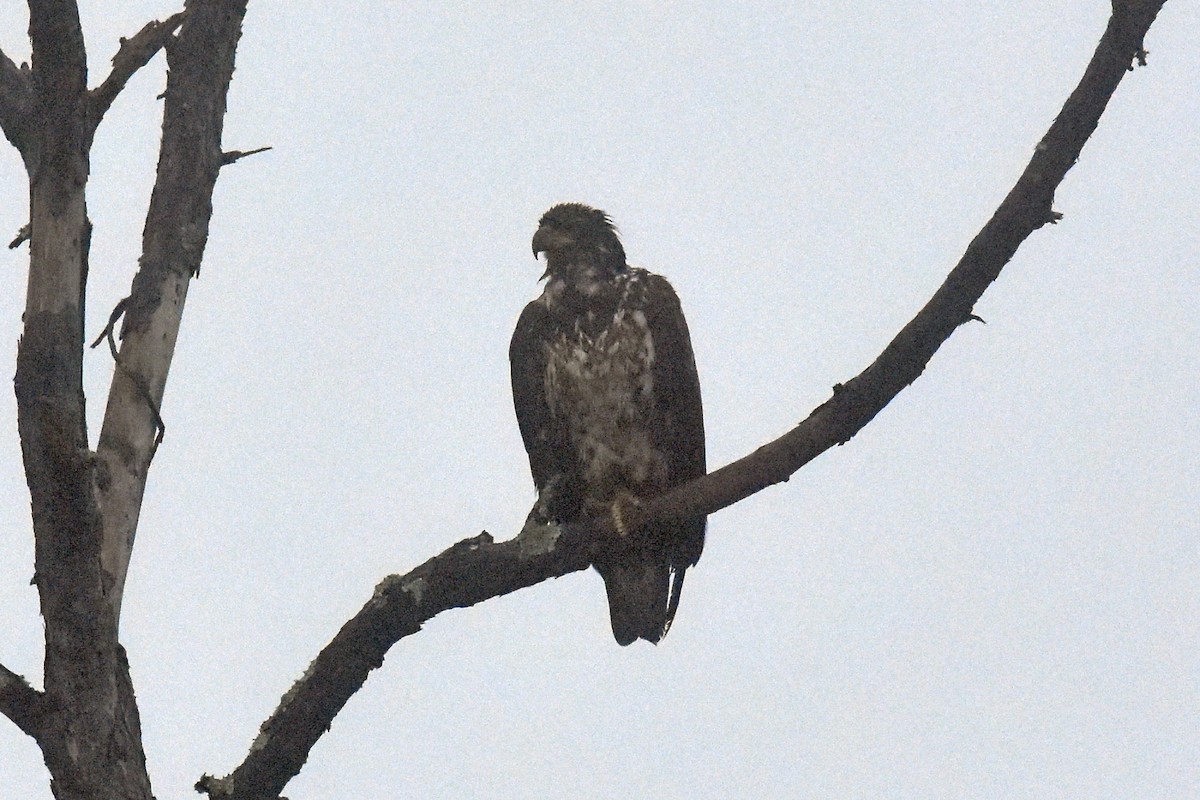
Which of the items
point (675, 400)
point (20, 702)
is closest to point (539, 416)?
point (675, 400)

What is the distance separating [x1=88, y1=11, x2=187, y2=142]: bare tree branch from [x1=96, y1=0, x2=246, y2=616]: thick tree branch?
0.05m

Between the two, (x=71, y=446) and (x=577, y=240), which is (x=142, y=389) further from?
(x=577, y=240)

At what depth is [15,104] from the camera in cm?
415

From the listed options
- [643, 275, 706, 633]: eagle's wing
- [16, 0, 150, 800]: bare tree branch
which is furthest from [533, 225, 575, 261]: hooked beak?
[16, 0, 150, 800]: bare tree branch

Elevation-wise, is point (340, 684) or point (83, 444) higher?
point (83, 444)

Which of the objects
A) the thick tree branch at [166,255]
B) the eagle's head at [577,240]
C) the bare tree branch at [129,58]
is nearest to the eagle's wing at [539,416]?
the eagle's head at [577,240]

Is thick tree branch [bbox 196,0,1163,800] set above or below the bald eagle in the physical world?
below

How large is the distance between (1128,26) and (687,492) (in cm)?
178

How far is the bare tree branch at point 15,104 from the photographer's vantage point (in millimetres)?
4098

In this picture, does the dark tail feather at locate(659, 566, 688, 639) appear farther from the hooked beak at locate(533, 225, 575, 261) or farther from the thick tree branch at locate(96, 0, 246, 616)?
the thick tree branch at locate(96, 0, 246, 616)

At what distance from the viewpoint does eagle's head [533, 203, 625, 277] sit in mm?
6398

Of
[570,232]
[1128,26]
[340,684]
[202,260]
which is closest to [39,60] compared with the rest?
[202,260]

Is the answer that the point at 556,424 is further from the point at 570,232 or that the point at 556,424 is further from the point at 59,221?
the point at 59,221

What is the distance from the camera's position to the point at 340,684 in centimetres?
405
